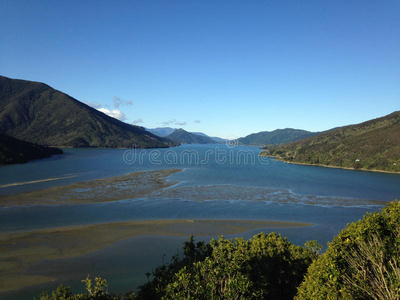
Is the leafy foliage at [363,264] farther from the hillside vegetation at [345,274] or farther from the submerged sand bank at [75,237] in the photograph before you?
the submerged sand bank at [75,237]

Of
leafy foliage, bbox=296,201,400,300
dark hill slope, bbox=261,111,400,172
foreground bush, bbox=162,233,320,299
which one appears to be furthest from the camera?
dark hill slope, bbox=261,111,400,172

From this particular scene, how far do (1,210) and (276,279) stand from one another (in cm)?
4763

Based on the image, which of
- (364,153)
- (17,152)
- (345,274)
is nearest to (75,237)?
(345,274)

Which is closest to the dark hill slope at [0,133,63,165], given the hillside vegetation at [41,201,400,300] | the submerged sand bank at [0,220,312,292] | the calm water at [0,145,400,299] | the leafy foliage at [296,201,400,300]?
the calm water at [0,145,400,299]

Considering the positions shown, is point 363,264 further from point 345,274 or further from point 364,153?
point 364,153

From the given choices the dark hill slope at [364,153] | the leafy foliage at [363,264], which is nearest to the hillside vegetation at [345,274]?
the leafy foliage at [363,264]

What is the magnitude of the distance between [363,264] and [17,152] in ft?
442

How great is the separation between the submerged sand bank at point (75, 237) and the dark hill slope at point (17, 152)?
88350 mm

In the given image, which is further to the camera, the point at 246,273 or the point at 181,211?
the point at 181,211

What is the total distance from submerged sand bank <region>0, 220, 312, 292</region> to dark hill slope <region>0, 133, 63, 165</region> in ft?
290

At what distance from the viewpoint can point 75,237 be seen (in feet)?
111

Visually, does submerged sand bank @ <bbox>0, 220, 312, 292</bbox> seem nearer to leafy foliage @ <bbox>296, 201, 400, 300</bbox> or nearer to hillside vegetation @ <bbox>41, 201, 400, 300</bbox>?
hillside vegetation @ <bbox>41, 201, 400, 300</bbox>

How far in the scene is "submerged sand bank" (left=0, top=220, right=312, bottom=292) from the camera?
25109mm

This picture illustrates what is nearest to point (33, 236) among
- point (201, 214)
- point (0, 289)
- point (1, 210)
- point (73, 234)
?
point (73, 234)
